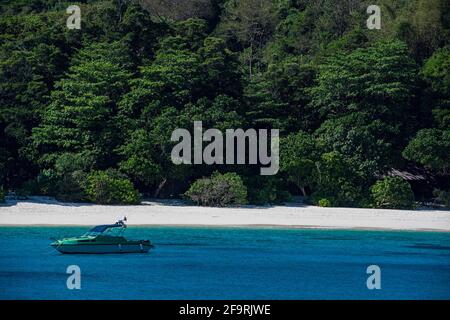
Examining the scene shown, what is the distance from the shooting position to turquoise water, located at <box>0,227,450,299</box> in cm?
3222

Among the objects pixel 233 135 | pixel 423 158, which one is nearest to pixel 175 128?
pixel 233 135

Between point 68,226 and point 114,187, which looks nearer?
point 68,226

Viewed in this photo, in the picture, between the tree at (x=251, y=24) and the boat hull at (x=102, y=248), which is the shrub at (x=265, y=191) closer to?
the boat hull at (x=102, y=248)

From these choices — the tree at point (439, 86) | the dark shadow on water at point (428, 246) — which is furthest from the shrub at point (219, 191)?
the tree at point (439, 86)

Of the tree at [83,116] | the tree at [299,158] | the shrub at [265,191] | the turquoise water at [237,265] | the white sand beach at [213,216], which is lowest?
the turquoise water at [237,265]

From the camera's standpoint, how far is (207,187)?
47219 mm

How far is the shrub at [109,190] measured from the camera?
4628 cm

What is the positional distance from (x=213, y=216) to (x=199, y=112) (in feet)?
19.5

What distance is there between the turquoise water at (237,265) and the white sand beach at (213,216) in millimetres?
650

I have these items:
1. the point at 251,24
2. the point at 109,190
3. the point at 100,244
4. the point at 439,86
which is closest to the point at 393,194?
the point at 439,86

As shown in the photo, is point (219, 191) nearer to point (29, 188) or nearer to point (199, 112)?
point (199, 112)
